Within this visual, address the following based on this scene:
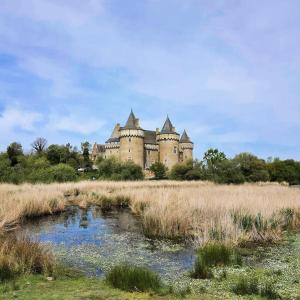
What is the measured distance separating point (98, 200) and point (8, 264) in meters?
15.0

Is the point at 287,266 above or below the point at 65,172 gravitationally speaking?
below

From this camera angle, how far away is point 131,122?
75.1 metres

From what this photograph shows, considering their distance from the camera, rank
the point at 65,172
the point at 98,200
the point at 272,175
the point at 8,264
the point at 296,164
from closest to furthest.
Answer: the point at 8,264
the point at 98,200
the point at 65,172
the point at 272,175
the point at 296,164

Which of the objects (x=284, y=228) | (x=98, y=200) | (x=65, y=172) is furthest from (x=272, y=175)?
(x=284, y=228)

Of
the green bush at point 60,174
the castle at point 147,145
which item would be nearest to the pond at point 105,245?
the green bush at point 60,174

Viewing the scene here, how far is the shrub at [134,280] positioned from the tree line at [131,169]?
1006 inches

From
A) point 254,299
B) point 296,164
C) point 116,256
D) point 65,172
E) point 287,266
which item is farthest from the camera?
point 296,164

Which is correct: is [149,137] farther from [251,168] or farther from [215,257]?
[215,257]

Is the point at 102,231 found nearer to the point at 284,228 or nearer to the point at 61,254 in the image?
the point at 61,254

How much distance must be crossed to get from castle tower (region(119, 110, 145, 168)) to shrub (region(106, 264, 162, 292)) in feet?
217

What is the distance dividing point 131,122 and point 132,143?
4.44 meters

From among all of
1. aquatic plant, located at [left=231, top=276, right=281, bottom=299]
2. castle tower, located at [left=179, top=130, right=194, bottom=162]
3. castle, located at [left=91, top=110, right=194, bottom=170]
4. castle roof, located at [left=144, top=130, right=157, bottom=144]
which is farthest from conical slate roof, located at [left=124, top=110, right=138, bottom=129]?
aquatic plant, located at [left=231, top=276, right=281, bottom=299]

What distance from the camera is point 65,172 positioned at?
129ft

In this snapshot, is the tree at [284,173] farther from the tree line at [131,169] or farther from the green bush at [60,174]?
the green bush at [60,174]
